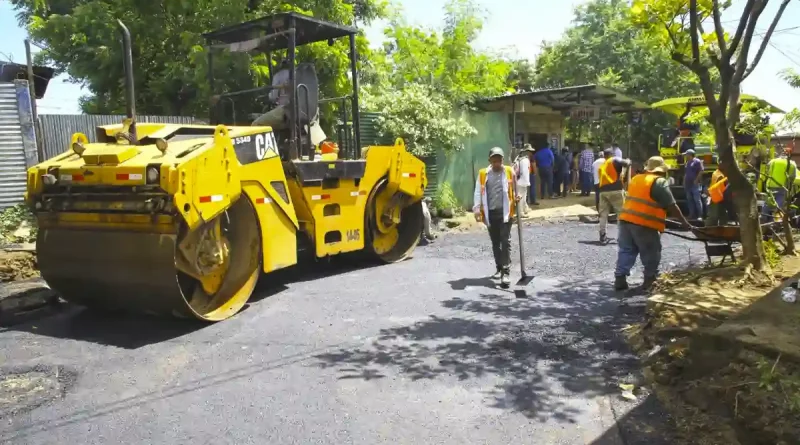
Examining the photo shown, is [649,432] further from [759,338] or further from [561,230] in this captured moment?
[561,230]

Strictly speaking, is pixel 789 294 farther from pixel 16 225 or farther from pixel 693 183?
pixel 16 225

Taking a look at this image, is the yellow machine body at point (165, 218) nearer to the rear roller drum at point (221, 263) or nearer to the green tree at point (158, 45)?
the rear roller drum at point (221, 263)

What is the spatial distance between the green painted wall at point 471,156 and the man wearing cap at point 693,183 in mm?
5110

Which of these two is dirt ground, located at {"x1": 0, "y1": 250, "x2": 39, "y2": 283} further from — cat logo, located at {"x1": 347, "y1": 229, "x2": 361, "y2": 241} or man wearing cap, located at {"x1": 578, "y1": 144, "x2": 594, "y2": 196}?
man wearing cap, located at {"x1": 578, "y1": 144, "x2": 594, "y2": 196}

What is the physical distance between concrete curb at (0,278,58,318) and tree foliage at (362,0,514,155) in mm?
8219

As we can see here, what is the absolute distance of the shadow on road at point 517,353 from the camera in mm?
4207

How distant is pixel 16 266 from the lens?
748cm

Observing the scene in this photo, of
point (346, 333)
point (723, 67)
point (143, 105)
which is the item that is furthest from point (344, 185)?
point (143, 105)

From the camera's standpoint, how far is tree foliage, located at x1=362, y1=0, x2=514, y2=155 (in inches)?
540

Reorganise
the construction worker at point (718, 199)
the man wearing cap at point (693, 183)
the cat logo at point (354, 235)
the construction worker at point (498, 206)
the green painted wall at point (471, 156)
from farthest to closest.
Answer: the green painted wall at point (471, 156)
the man wearing cap at point (693, 183)
the construction worker at point (718, 199)
the cat logo at point (354, 235)
the construction worker at point (498, 206)

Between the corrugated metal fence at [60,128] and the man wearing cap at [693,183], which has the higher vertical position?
the corrugated metal fence at [60,128]

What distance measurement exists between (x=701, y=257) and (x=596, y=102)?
9.68 metres

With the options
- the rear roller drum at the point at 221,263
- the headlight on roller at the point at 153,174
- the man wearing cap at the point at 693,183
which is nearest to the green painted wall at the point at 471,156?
the man wearing cap at the point at 693,183

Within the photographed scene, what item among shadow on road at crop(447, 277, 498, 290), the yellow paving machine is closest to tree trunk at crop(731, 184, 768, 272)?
shadow on road at crop(447, 277, 498, 290)
